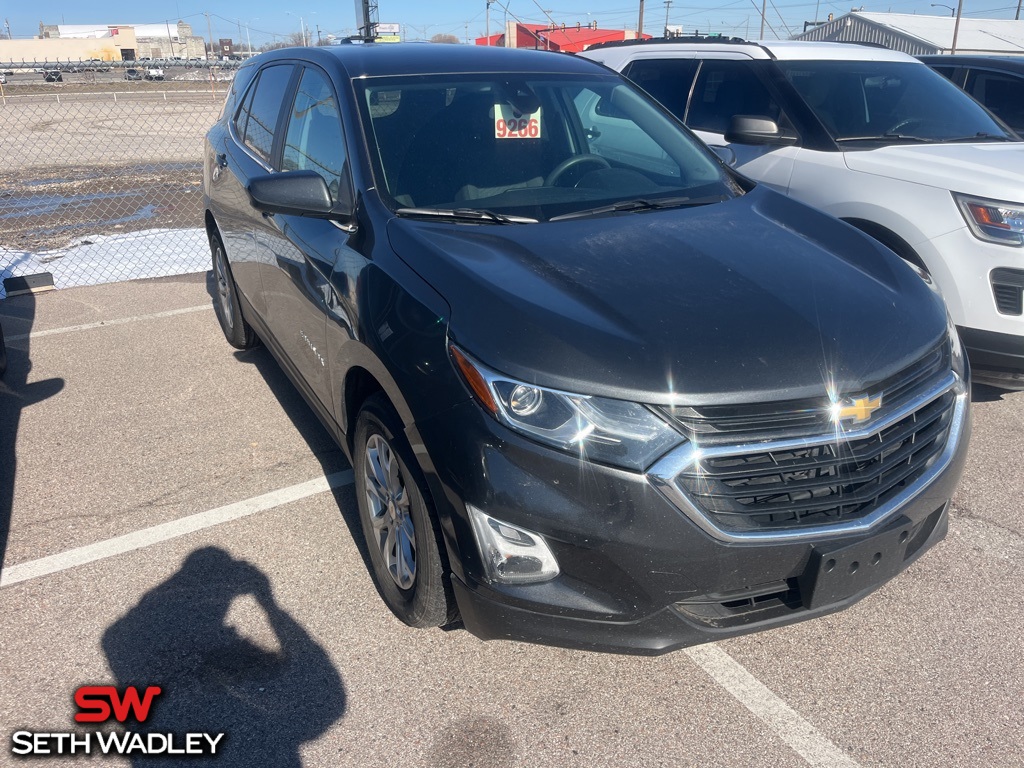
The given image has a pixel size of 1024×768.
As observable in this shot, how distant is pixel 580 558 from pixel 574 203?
1.58 m

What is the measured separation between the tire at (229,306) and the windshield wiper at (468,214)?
230 cm

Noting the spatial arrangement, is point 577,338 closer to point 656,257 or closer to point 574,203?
point 656,257

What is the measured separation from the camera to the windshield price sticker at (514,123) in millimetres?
3516

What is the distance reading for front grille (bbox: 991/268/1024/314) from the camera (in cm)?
411

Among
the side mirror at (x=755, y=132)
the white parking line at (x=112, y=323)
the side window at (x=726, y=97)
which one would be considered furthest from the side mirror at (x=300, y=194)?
the white parking line at (x=112, y=323)

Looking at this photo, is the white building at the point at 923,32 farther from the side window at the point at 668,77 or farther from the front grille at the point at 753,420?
the front grille at the point at 753,420

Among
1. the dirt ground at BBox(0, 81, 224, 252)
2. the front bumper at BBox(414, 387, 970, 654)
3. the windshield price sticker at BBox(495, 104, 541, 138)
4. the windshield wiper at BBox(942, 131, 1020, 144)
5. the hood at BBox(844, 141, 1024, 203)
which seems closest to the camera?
the front bumper at BBox(414, 387, 970, 654)

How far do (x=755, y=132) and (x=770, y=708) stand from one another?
3.68m

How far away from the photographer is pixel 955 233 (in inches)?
168

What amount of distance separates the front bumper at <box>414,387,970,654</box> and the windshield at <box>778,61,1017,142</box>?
12.5 feet

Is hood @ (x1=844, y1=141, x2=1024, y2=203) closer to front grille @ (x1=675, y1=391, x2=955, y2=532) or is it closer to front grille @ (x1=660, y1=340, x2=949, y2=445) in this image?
front grille @ (x1=675, y1=391, x2=955, y2=532)

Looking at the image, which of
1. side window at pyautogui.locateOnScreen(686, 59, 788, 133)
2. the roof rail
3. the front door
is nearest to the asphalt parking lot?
the front door

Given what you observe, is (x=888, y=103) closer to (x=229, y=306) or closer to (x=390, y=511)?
(x=229, y=306)

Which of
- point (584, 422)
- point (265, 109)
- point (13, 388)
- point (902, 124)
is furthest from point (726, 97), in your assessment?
point (13, 388)
